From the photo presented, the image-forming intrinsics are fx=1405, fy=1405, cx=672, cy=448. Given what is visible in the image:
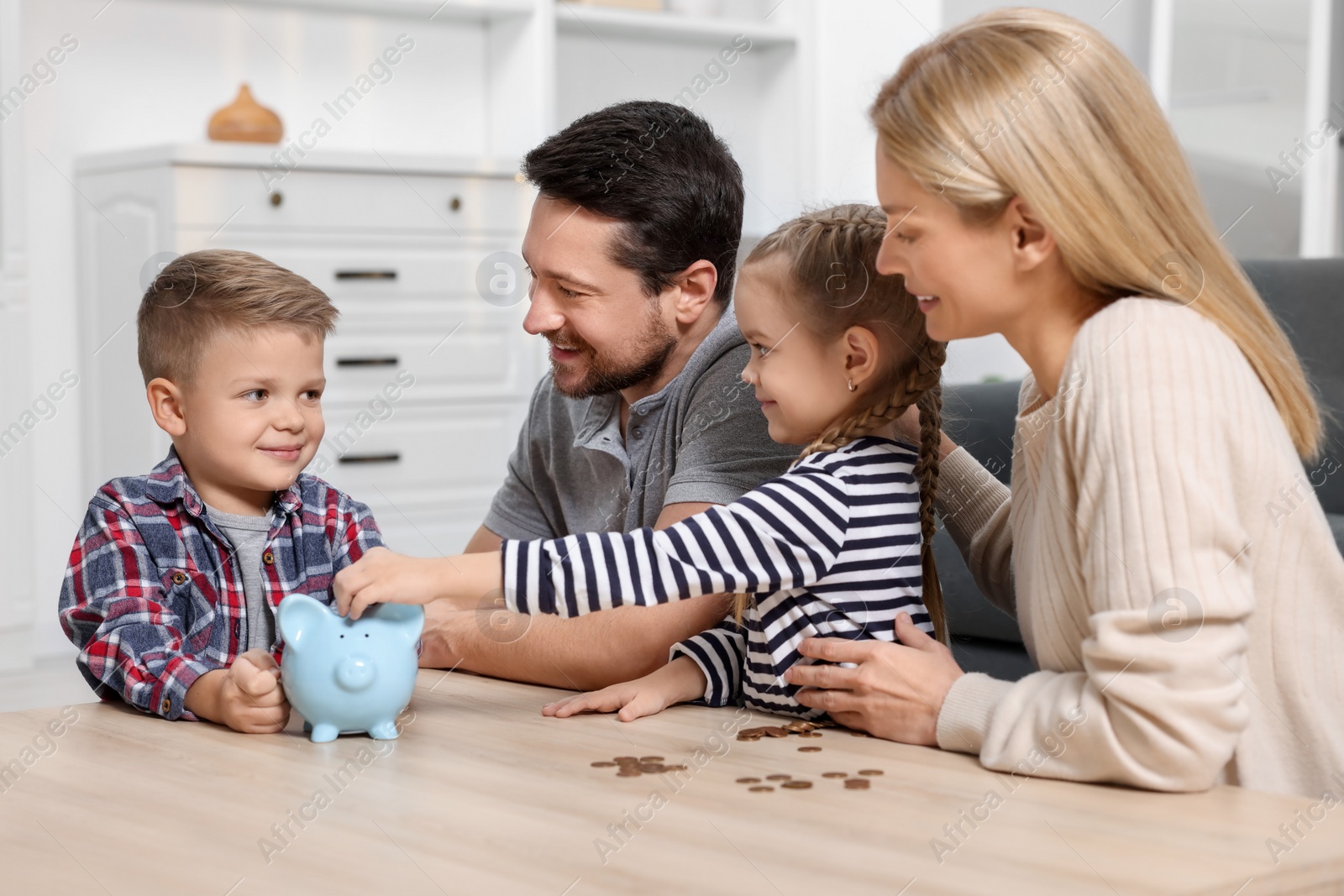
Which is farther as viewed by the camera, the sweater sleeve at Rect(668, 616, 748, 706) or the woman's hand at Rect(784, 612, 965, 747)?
the sweater sleeve at Rect(668, 616, 748, 706)

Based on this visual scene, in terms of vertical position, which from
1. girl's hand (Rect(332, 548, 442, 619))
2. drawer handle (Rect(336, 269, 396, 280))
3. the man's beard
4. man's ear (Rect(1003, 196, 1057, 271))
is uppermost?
drawer handle (Rect(336, 269, 396, 280))

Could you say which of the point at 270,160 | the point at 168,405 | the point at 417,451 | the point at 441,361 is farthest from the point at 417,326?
the point at 168,405

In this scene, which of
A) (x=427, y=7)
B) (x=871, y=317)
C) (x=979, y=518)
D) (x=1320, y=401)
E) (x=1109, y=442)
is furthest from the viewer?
(x=427, y=7)

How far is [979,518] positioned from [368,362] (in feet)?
8.15

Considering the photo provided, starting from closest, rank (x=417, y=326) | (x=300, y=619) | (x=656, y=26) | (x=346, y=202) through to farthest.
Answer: (x=300, y=619)
(x=346, y=202)
(x=417, y=326)
(x=656, y=26)

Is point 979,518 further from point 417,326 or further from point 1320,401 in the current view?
point 417,326

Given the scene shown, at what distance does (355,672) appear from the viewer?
39.7 inches

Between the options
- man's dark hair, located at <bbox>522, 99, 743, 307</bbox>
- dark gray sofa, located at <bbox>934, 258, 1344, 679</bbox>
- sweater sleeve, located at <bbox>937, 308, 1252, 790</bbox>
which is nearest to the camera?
sweater sleeve, located at <bbox>937, 308, 1252, 790</bbox>

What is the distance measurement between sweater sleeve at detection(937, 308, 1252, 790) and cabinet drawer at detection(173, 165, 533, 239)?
2707mm

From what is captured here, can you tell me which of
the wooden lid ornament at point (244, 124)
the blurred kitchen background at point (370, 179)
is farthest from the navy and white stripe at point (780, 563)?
the wooden lid ornament at point (244, 124)

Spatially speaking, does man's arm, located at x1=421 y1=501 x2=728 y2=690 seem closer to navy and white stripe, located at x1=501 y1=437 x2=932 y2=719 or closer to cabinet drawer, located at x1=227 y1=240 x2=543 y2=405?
navy and white stripe, located at x1=501 y1=437 x2=932 y2=719

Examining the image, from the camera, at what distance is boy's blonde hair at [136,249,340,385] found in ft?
3.89

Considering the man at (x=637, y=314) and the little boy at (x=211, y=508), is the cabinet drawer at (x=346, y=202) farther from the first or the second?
the little boy at (x=211, y=508)

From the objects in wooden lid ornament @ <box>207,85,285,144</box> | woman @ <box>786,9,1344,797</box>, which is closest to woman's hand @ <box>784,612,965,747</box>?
woman @ <box>786,9,1344,797</box>
